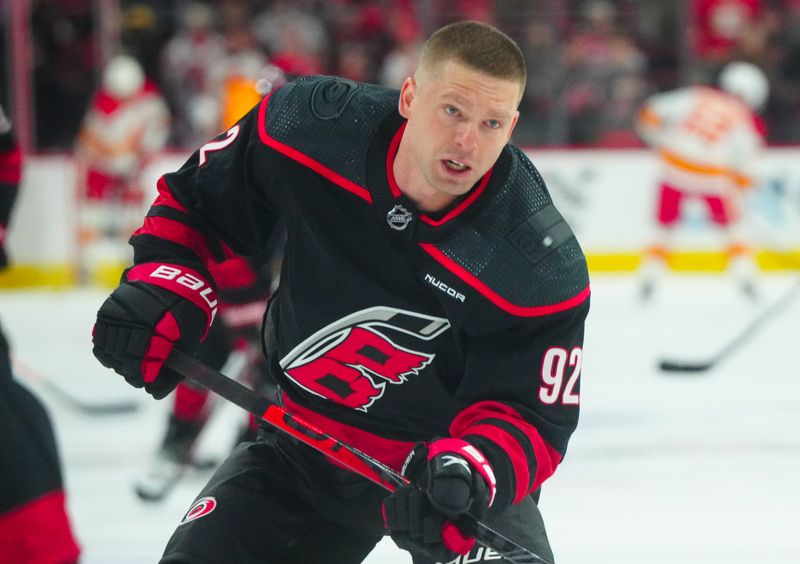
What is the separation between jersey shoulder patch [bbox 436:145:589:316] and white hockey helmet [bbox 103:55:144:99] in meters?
6.14

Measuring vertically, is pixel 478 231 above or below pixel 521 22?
above

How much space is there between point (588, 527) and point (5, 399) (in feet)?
5.55

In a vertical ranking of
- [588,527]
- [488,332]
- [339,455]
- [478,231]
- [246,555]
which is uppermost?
[478,231]

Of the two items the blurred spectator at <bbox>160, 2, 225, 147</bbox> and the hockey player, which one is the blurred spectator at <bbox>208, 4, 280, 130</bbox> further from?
the hockey player

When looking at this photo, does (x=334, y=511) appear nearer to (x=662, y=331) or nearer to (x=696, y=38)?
(x=662, y=331)

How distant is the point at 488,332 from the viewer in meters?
1.72

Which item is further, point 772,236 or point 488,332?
point 772,236

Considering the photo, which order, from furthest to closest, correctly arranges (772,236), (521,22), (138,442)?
(521,22) → (772,236) → (138,442)

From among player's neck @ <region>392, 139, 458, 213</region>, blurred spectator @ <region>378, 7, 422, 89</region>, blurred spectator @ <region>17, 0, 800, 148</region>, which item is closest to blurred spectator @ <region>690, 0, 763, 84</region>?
blurred spectator @ <region>17, 0, 800, 148</region>

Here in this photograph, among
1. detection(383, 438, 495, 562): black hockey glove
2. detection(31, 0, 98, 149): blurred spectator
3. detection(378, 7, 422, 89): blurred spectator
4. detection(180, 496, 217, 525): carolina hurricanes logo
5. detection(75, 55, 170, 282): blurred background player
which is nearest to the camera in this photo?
detection(383, 438, 495, 562): black hockey glove

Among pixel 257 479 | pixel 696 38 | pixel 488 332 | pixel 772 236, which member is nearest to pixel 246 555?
pixel 257 479

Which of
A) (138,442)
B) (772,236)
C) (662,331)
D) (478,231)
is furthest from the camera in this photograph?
(772,236)

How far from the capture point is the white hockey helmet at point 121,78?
7.53 m

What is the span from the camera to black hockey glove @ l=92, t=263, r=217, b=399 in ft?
5.87
